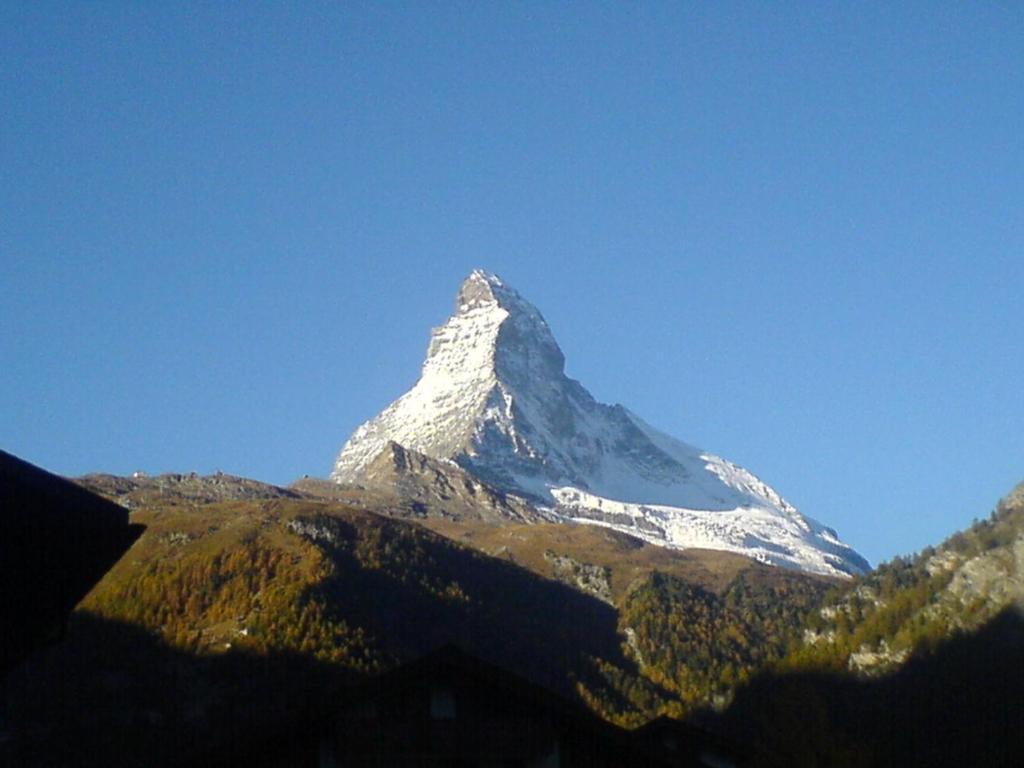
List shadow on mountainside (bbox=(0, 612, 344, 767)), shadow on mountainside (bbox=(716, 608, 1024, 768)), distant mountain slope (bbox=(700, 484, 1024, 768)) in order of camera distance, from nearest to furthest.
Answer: shadow on mountainside (bbox=(716, 608, 1024, 768)) → distant mountain slope (bbox=(700, 484, 1024, 768)) → shadow on mountainside (bbox=(0, 612, 344, 767))

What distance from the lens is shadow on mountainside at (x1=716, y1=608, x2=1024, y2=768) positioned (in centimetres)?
10569

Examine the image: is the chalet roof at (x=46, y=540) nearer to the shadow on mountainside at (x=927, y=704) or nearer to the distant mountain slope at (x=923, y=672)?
the distant mountain slope at (x=923, y=672)

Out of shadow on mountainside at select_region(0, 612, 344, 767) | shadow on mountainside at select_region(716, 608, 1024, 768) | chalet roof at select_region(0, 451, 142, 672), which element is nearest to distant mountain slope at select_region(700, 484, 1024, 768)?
shadow on mountainside at select_region(716, 608, 1024, 768)

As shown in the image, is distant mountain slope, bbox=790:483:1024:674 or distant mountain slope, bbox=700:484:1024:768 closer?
distant mountain slope, bbox=700:484:1024:768

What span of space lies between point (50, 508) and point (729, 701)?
503 ft

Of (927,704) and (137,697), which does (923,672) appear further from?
(137,697)

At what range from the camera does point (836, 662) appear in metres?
163

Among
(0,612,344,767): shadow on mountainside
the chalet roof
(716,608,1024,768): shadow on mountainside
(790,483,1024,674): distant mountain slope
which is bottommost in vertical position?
(0,612,344,767): shadow on mountainside

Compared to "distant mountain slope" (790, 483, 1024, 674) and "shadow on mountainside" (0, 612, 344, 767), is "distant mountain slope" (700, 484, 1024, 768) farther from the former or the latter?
"shadow on mountainside" (0, 612, 344, 767)

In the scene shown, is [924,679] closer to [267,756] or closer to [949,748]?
[949,748]

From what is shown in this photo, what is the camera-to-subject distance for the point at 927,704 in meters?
130

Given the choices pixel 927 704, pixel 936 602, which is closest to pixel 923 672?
pixel 927 704

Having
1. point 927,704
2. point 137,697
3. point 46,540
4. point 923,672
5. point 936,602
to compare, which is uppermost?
point 936,602

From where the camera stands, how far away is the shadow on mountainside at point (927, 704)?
347 ft
